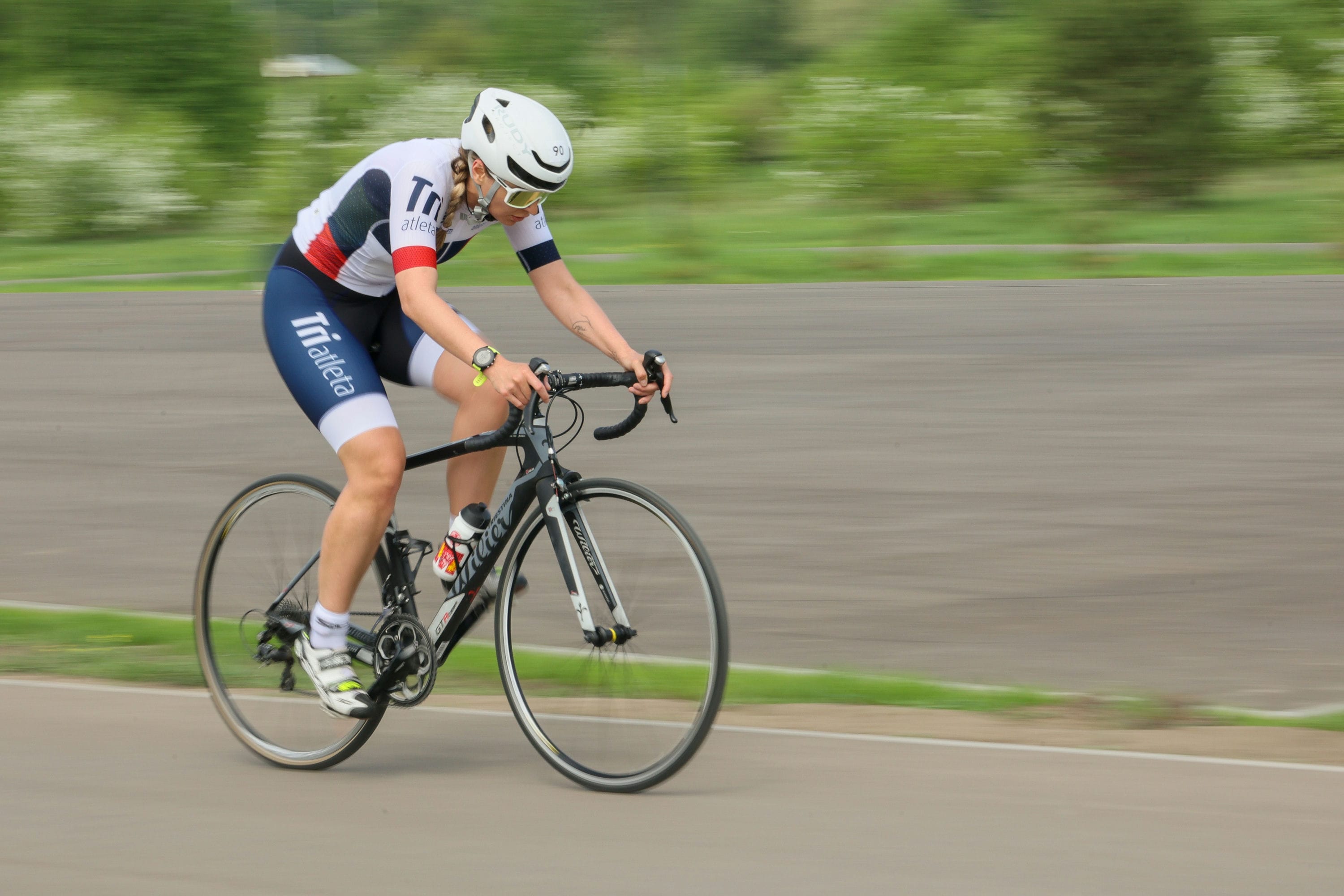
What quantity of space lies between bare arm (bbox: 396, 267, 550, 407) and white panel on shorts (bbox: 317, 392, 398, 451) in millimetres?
366

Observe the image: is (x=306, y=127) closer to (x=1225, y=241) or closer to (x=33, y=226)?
(x=33, y=226)

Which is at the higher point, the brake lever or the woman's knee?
the brake lever

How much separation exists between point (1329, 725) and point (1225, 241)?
16075mm

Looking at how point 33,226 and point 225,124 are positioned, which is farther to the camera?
point 225,124

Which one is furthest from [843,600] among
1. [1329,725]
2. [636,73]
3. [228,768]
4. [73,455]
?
[636,73]

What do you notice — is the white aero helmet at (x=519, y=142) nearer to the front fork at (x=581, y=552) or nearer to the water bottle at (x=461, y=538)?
the front fork at (x=581, y=552)

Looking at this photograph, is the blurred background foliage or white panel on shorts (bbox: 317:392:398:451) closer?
white panel on shorts (bbox: 317:392:398:451)

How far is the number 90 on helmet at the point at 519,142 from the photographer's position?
433cm

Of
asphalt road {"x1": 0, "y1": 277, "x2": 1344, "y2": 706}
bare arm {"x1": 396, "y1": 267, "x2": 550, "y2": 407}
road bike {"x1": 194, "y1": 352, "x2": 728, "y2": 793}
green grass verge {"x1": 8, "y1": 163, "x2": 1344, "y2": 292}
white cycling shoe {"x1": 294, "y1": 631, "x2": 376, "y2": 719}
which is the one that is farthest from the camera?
green grass verge {"x1": 8, "y1": 163, "x2": 1344, "y2": 292}

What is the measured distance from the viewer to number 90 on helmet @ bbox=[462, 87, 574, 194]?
4.33 meters

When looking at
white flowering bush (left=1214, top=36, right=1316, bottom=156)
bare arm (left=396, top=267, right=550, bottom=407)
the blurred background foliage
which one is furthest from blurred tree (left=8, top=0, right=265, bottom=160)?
bare arm (left=396, top=267, right=550, bottom=407)

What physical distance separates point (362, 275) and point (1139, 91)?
2145cm

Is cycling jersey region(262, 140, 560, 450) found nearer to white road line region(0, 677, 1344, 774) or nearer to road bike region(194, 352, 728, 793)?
road bike region(194, 352, 728, 793)

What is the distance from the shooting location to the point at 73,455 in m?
10.4
